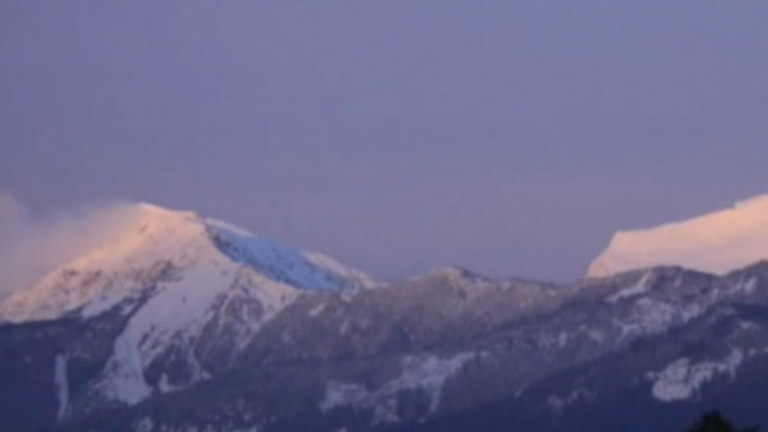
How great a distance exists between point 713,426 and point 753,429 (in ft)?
38.7

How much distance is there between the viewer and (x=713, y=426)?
404 ft

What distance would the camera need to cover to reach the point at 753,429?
441ft

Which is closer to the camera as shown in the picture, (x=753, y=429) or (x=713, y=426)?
(x=713, y=426)
